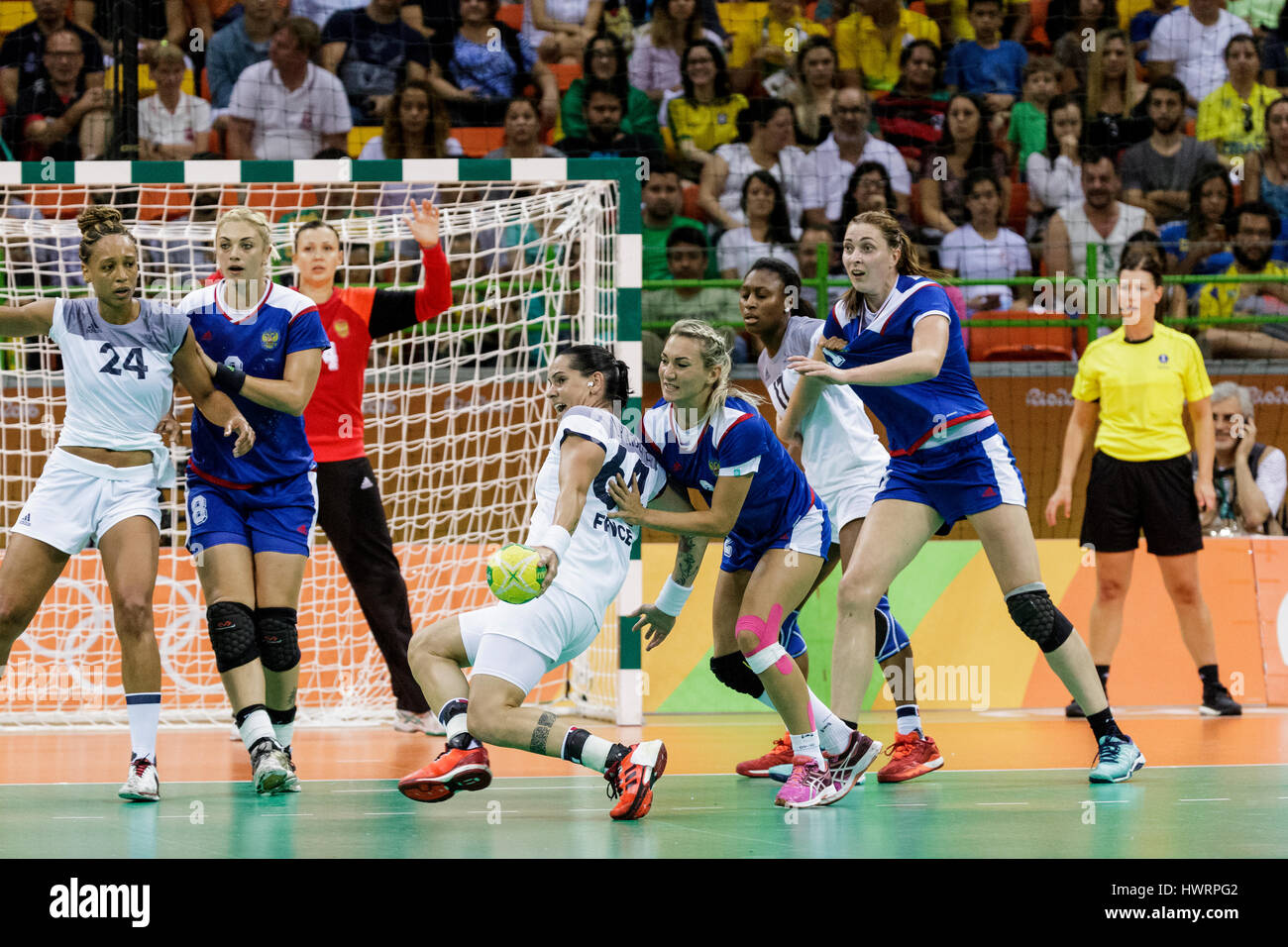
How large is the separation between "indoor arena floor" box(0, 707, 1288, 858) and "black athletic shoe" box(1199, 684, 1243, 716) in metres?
0.74

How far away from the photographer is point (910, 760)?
239 inches

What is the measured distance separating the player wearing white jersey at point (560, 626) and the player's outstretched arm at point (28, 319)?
6.21ft

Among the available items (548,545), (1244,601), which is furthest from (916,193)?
(548,545)

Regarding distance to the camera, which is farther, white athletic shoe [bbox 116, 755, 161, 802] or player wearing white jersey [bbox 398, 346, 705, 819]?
white athletic shoe [bbox 116, 755, 161, 802]

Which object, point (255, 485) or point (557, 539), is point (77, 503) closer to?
point (255, 485)

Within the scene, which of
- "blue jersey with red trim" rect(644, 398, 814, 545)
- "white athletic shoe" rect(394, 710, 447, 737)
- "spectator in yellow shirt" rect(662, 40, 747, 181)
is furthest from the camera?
"spectator in yellow shirt" rect(662, 40, 747, 181)

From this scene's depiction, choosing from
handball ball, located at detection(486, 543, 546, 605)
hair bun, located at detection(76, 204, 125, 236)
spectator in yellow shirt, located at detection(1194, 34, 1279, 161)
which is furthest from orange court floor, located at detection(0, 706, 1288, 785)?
spectator in yellow shirt, located at detection(1194, 34, 1279, 161)

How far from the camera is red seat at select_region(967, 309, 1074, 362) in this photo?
36.4ft

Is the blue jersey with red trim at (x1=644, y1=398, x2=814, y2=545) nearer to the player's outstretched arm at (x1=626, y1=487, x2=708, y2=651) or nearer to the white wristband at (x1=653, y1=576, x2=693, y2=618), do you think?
the player's outstretched arm at (x1=626, y1=487, x2=708, y2=651)

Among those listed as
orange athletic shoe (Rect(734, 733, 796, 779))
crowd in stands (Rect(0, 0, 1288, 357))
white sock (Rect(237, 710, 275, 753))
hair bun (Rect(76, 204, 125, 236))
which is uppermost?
crowd in stands (Rect(0, 0, 1288, 357))

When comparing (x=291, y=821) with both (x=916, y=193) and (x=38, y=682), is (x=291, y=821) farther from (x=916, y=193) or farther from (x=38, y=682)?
(x=916, y=193)

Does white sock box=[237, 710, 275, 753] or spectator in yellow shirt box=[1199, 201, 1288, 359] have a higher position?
spectator in yellow shirt box=[1199, 201, 1288, 359]

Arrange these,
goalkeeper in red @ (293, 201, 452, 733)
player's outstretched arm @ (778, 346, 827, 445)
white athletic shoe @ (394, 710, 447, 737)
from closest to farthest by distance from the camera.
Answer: player's outstretched arm @ (778, 346, 827, 445) → goalkeeper in red @ (293, 201, 452, 733) → white athletic shoe @ (394, 710, 447, 737)

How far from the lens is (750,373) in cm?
1097
